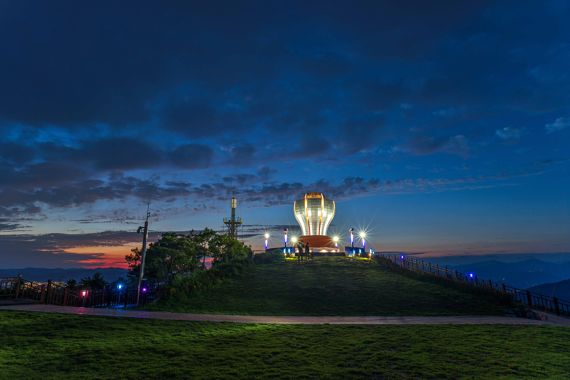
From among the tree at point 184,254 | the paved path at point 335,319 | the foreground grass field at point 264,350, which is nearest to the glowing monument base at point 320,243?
the tree at point 184,254

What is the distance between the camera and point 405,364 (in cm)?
943

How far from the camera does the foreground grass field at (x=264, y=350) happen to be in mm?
8617

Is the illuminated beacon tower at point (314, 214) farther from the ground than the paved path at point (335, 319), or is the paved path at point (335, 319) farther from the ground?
the illuminated beacon tower at point (314, 214)

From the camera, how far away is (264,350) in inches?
419

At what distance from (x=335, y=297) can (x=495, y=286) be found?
1076cm

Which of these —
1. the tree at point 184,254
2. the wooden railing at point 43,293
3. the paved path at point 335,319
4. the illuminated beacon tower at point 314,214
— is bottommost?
the paved path at point 335,319

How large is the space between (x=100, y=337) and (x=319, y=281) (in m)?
19.9

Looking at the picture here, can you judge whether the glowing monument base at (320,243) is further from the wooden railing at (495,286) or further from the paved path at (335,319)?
the paved path at (335,319)

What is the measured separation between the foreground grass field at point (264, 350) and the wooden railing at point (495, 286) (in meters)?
Result: 6.83

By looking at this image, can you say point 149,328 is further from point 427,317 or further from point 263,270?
point 263,270

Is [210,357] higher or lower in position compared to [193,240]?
lower

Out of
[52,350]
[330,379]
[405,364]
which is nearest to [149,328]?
[52,350]

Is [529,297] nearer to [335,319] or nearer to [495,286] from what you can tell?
[495,286]

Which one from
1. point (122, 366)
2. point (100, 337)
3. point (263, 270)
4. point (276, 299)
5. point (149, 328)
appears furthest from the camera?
point (263, 270)
